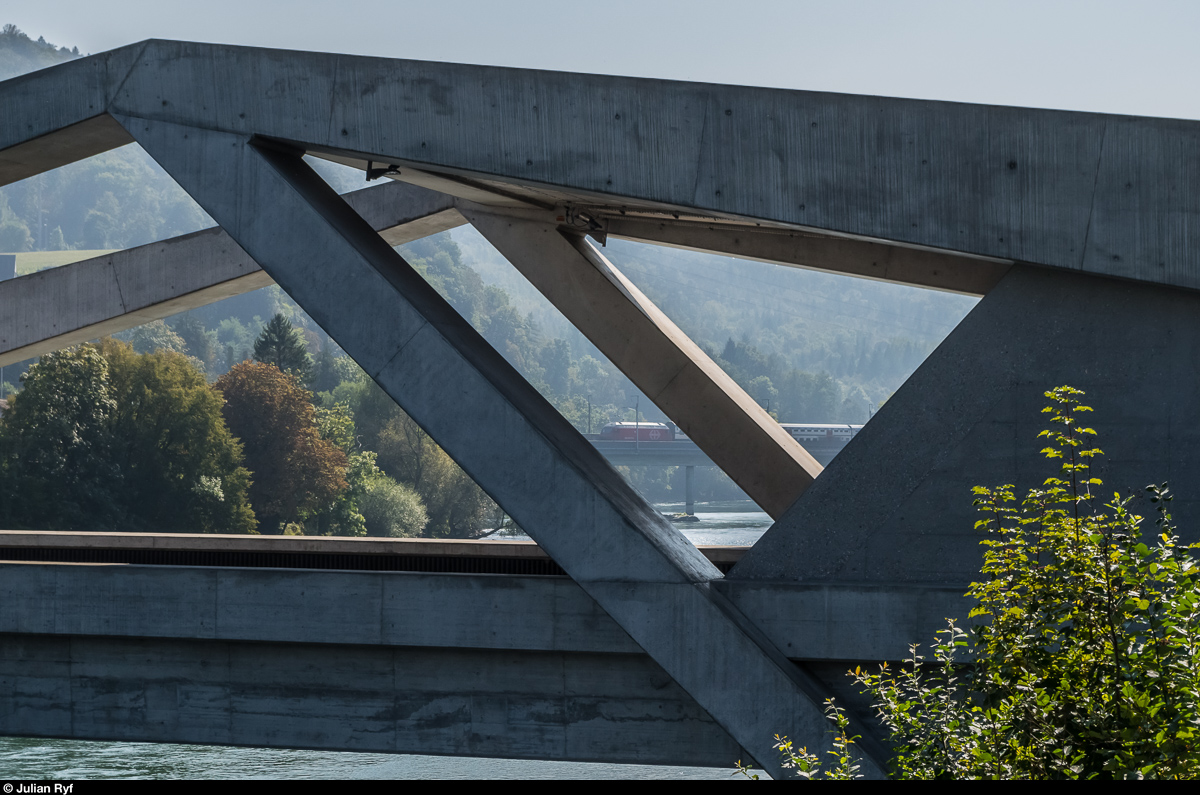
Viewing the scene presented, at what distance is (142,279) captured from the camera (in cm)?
1585

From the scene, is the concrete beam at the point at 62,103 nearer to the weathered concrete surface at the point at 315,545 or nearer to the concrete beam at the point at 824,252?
the weathered concrete surface at the point at 315,545

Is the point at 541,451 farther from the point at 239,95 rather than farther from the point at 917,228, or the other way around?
the point at 239,95

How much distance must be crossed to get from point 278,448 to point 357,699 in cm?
5556

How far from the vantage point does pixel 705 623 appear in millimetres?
7594

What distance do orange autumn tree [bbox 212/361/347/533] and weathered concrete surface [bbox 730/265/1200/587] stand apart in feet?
182

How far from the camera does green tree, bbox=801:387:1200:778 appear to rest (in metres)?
3.40

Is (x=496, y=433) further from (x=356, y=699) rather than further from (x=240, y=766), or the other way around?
(x=240, y=766)

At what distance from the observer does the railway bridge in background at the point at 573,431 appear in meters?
7.33

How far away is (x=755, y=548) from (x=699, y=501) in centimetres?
15556

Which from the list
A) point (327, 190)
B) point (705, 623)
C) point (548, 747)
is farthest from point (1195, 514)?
point (327, 190)

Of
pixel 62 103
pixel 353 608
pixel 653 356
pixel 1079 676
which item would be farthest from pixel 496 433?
pixel 653 356

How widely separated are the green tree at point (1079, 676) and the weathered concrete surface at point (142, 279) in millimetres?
12528

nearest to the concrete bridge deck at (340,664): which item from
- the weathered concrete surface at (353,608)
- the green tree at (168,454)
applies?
the weathered concrete surface at (353,608)

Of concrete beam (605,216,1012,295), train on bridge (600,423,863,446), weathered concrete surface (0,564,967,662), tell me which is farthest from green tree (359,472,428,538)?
weathered concrete surface (0,564,967,662)
